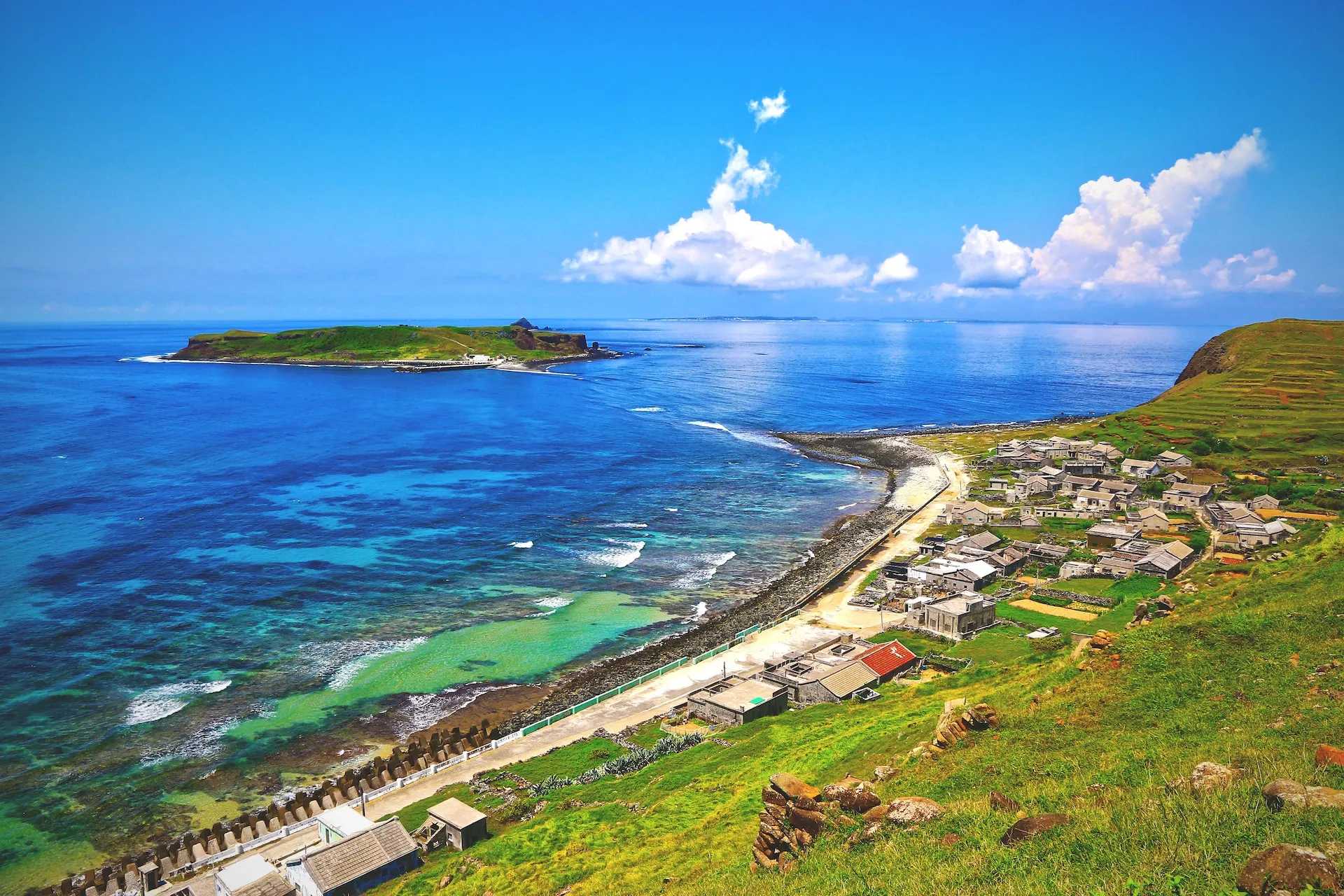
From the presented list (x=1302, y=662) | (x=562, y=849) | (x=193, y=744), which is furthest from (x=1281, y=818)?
(x=193, y=744)

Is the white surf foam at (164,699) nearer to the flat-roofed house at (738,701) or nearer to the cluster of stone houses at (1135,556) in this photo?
the flat-roofed house at (738,701)

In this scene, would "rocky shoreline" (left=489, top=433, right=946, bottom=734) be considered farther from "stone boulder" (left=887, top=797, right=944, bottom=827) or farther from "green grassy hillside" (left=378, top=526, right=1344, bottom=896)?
"stone boulder" (left=887, top=797, right=944, bottom=827)

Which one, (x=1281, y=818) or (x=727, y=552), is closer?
(x=1281, y=818)

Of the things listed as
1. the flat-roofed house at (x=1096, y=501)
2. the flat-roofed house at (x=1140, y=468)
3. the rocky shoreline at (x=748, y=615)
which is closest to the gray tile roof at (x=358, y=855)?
the rocky shoreline at (x=748, y=615)

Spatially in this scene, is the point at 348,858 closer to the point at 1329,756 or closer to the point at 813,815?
the point at 813,815

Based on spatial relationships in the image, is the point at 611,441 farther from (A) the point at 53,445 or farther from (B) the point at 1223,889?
(B) the point at 1223,889

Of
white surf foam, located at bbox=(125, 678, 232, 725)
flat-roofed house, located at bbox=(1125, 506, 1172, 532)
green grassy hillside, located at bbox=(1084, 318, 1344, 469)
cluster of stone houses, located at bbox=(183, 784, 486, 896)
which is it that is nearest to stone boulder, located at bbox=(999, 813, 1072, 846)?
cluster of stone houses, located at bbox=(183, 784, 486, 896)
